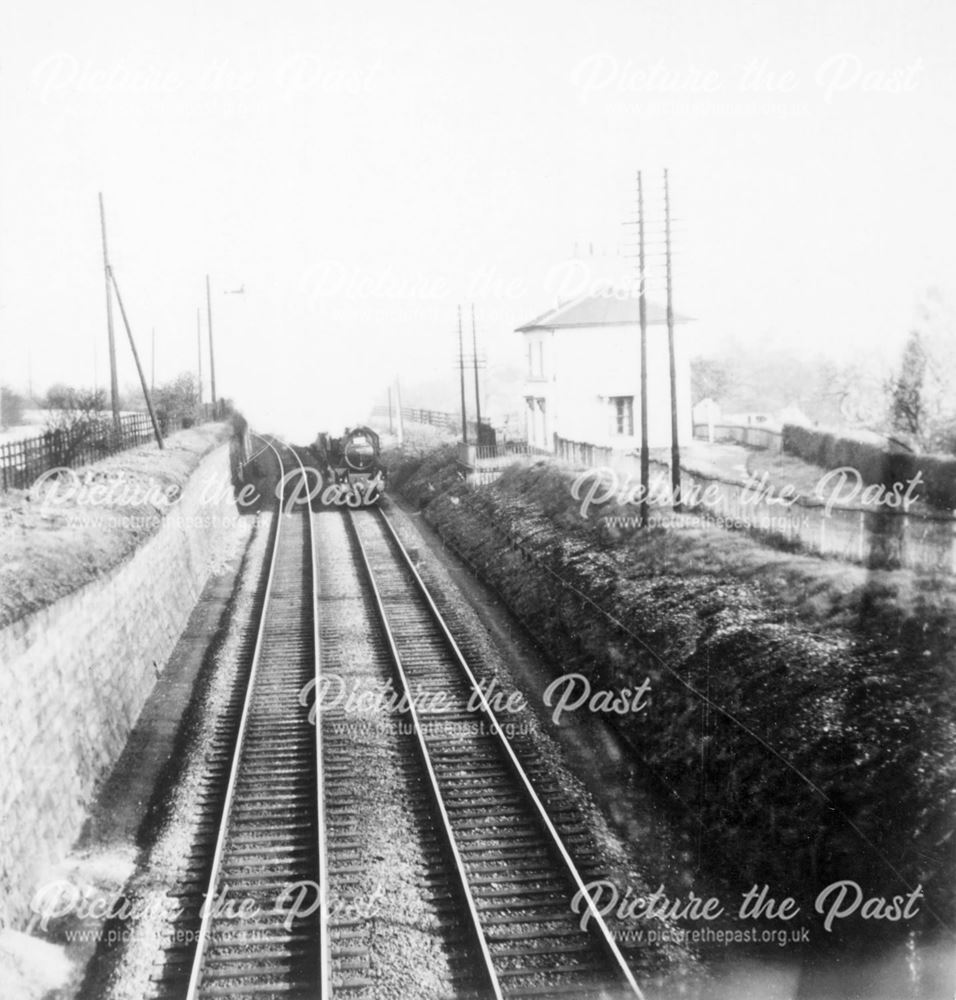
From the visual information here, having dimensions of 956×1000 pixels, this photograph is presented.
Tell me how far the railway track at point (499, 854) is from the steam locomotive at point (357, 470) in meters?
18.5

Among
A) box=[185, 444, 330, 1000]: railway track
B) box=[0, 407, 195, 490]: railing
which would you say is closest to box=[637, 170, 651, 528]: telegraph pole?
box=[185, 444, 330, 1000]: railway track

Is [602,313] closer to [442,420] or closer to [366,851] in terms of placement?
[442,420]

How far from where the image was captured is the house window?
35125mm

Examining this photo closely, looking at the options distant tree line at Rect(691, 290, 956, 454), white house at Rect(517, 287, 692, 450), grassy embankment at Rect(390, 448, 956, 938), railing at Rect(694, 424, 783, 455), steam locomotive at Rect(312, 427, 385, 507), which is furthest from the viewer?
white house at Rect(517, 287, 692, 450)

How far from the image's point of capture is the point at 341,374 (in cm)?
8800

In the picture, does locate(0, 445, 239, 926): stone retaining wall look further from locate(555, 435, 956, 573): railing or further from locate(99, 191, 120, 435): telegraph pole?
locate(99, 191, 120, 435): telegraph pole

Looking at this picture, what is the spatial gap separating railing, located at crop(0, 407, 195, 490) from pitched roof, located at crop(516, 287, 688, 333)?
15.4 m

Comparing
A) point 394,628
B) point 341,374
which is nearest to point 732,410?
point 341,374

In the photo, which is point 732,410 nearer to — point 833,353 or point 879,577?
point 833,353

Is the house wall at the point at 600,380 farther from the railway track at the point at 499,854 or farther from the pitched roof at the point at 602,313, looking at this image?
the railway track at the point at 499,854

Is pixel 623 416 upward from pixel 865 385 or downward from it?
downward

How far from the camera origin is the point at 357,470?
34.4 metres

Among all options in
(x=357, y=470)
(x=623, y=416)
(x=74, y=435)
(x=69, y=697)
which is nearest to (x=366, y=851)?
(x=69, y=697)

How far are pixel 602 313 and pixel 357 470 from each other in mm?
10939
